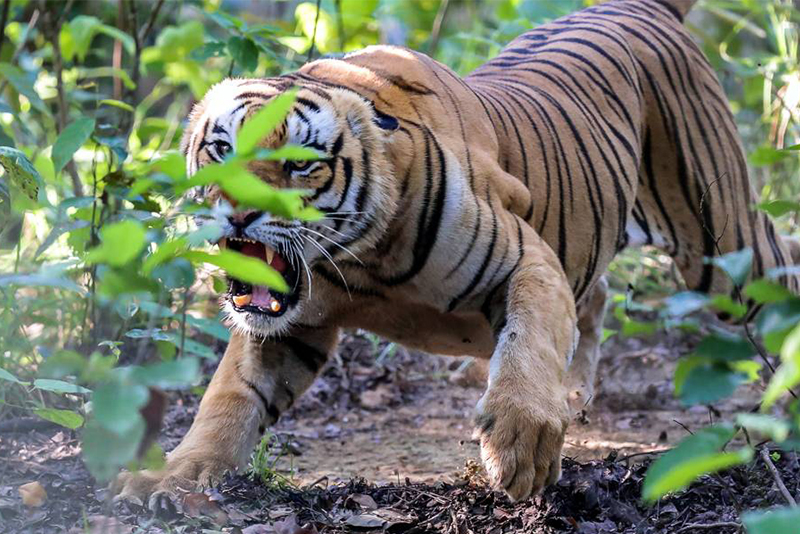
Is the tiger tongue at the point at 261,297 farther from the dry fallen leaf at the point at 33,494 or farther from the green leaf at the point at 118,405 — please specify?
the green leaf at the point at 118,405

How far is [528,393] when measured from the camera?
257cm

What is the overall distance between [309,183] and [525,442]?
87 cm

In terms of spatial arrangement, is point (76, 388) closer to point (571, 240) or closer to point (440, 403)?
point (571, 240)

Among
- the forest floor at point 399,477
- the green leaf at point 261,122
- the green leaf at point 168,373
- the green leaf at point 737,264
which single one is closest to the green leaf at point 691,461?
the green leaf at point 737,264

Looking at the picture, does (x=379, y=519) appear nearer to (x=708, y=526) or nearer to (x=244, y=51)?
(x=708, y=526)

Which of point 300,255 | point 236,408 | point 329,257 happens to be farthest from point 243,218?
point 236,408

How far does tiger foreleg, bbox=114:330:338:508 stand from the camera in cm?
275

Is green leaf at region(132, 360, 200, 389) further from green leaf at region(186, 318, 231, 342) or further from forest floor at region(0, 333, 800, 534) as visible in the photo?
green leaf at region(186, 318, 231, 342)

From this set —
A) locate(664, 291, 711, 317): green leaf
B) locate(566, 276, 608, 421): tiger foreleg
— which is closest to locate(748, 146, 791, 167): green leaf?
locate(664, 291, 711, 317): green leaf

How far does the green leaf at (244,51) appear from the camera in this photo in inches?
153

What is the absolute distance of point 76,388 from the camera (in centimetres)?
267

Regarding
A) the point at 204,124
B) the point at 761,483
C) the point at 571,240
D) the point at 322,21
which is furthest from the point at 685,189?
the point at 322,21

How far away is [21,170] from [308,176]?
2.64ft

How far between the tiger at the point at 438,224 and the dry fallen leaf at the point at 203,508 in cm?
9
